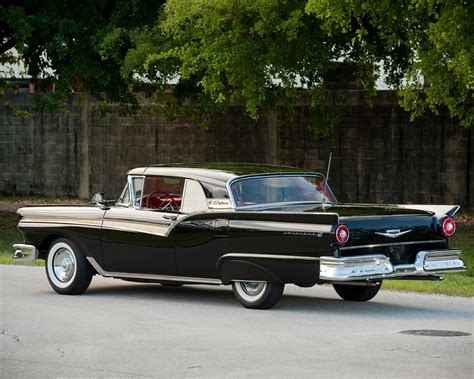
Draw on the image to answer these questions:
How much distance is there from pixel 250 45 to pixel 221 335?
11.8 m

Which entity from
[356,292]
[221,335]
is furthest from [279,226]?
[356,292]

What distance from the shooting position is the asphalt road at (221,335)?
9.88 meters

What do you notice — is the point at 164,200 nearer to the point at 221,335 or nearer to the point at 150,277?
the point at 150,277

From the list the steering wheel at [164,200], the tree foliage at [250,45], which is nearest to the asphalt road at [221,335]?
the steering wheel at [164,200]

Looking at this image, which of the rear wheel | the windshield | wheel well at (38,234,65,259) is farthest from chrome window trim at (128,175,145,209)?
the rear wheel

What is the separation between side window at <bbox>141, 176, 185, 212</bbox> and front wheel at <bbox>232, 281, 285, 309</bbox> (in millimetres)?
1328

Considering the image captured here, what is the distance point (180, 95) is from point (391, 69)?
14.7 feet

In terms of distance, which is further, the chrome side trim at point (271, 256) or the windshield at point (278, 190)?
the windshield at point (278, 190)

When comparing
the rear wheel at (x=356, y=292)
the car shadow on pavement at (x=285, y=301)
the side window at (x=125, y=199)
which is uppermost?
the side window at (x=125, y=199)

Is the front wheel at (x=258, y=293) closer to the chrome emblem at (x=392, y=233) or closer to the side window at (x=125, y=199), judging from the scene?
the chrome emblem at (x=392, y=233)

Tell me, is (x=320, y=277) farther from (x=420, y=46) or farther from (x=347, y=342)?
(x=420, y=46)

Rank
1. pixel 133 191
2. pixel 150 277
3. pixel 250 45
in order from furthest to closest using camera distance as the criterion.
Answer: pixel 250 45 < pixel 133 191 < pixel 150 277

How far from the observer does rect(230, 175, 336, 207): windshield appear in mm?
13977

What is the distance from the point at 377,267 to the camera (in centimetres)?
1280
